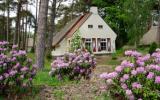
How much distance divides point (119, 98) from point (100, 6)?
5021 centimetres

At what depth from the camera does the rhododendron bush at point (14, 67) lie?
29.5 feet

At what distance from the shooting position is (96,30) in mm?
49219

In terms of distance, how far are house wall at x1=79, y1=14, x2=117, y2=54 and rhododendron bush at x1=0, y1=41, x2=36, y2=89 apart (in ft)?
126

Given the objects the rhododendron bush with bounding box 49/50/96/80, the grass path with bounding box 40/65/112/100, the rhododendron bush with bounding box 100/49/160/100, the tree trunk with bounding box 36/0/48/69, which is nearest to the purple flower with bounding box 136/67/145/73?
the rhododendron bush with bounding box 100/49/160/100

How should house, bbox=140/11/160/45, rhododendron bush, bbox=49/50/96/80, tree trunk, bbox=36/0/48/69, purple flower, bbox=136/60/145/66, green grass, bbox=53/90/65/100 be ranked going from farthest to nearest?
1. house, bbox=140/11/160/45
2. tree trunk, bbox=36/0/48/69
3. rhododendron bush, bbox=49/50/96/80
4. green grass, bbox=53/90/65/100
5. purple flower, bbox=136/60/145/66

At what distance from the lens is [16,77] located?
9.12 metres

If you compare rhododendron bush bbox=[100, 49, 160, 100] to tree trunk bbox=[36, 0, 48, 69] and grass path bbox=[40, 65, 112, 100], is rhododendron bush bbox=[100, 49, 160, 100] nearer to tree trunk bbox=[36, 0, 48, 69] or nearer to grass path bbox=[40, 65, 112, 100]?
grass path bbox=[40, 65, 112, 100]

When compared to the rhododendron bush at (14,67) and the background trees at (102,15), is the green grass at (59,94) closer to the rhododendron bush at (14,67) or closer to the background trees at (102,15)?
the rhododendron bush at (14,67)

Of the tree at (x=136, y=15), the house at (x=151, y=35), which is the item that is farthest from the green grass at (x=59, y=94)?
the house at (x=151, y=35)

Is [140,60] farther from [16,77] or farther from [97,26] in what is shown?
[97,26]

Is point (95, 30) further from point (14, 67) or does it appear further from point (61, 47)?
point (14, 67)

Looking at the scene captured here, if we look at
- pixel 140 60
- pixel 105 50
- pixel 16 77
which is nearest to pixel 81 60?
pixel 16 77

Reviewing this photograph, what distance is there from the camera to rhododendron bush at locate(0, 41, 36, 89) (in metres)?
9.00

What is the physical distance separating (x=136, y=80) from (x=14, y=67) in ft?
11.3
